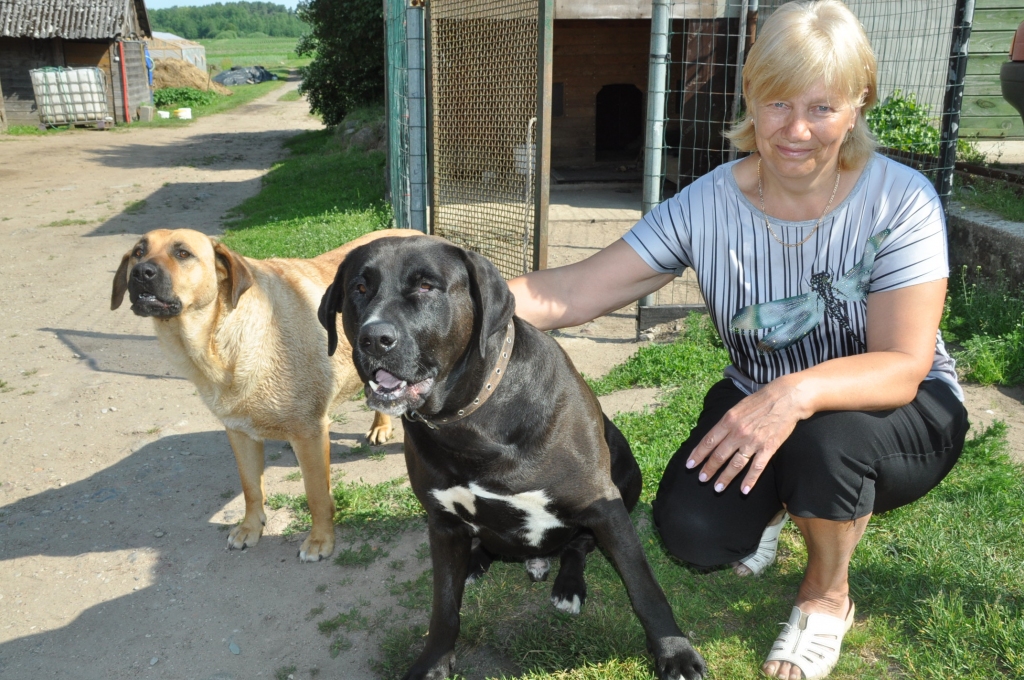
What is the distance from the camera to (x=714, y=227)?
9.09 feet

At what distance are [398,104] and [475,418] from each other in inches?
271

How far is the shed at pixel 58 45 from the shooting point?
23.6 meters

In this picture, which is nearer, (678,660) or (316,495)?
(678,660)

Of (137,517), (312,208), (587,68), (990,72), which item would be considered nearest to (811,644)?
(137,517)

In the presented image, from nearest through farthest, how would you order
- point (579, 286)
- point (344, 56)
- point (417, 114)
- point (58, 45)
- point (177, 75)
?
1. point (579, 286)
2. point (417, 114)
3. point (344, 56)
4. point (58, 45)
5. point (177, 75)

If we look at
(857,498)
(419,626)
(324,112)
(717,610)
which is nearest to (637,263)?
(857,498)

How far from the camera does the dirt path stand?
3.00 m

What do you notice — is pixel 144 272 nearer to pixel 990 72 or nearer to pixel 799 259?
pixel 799 259

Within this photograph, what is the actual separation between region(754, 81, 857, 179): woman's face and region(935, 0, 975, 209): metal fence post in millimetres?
3545

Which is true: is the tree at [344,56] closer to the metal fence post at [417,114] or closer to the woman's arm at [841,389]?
the metal fence post at [417,114]

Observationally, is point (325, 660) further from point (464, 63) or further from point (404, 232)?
point (464, 63)

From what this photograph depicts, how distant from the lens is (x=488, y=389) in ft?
7.75

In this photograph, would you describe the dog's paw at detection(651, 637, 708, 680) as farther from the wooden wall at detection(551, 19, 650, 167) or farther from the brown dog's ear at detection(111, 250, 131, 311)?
the wooden wall at detection(551, 19, 650, 167)

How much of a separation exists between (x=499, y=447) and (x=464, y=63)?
16.5 feet
